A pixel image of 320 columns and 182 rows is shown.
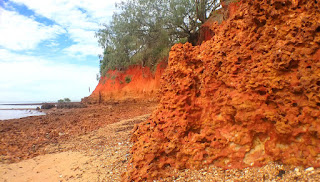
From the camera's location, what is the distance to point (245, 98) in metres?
2.91

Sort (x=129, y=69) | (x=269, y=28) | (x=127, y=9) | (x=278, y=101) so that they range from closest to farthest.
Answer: (x=278, y=101)
(x=269, y=28)
(x=127, y=9)
(x=129, y=69)

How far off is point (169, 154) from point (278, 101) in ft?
5.94

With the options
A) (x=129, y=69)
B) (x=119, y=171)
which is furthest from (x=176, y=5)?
(x=119, y=171)

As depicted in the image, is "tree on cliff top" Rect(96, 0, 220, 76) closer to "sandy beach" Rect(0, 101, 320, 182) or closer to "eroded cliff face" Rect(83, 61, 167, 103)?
"eroded cliff face" Rect(83, 61, 167, 103)

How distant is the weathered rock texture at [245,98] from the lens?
2.48 m

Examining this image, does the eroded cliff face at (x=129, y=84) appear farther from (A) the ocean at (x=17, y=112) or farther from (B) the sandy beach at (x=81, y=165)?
(B) the sandy beach at (x=81, y=165)

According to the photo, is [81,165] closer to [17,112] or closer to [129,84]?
[129,84]

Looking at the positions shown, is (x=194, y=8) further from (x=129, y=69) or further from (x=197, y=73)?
(x=197, y=73)

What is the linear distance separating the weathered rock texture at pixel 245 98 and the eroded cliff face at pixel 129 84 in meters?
11.9

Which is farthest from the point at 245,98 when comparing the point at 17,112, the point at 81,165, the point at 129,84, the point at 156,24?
the point at 17,112

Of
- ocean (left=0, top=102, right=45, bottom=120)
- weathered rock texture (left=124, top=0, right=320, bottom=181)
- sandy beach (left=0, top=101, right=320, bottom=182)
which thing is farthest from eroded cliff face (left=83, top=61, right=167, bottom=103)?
weathered rock texture (left=124, top=0, right=320, bottom=181)

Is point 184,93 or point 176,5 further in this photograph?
point 176,5

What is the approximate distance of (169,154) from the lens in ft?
11.2

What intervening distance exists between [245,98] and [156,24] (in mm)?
11734
